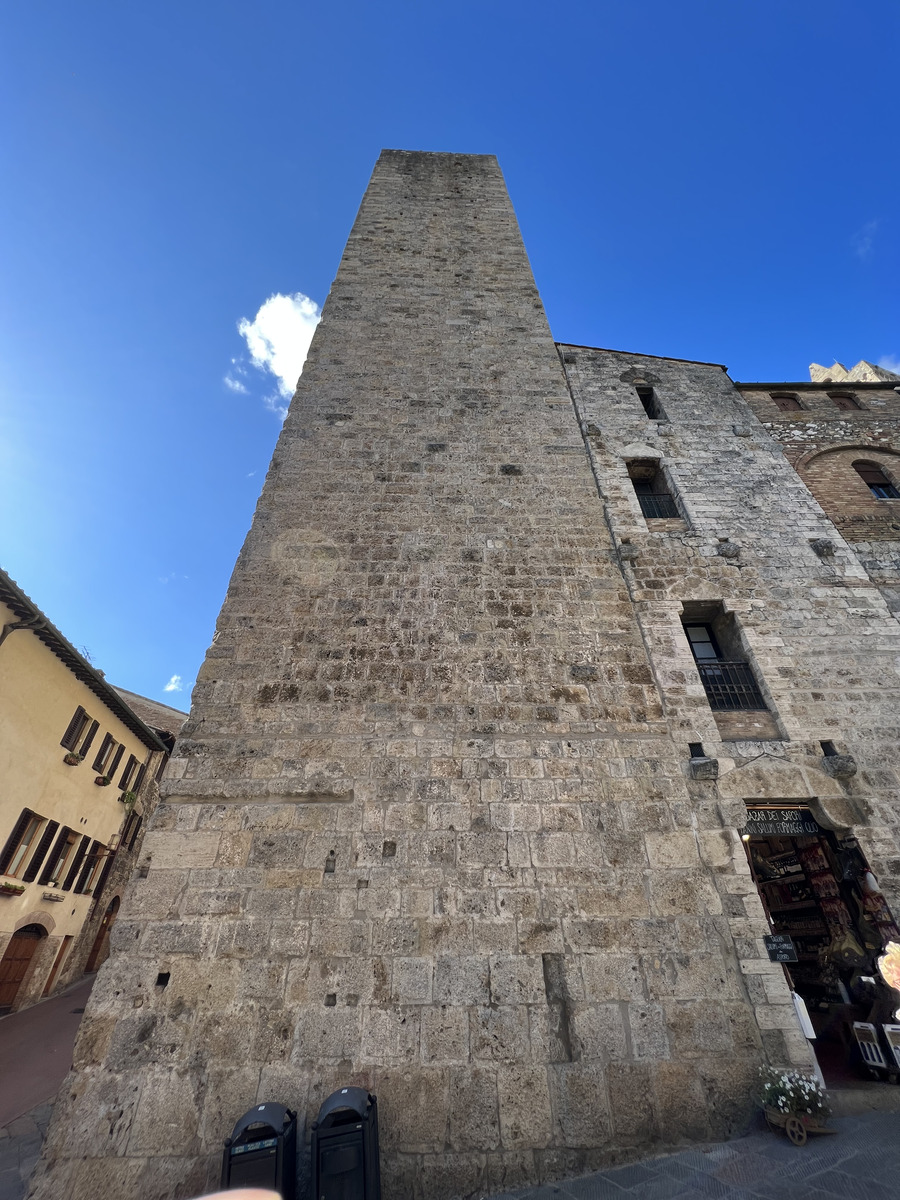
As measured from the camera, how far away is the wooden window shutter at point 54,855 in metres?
10.9

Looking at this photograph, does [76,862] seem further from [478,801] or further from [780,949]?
[780,949]

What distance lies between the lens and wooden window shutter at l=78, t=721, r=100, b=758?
12160 mm

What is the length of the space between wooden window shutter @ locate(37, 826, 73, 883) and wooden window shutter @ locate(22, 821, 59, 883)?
25cm

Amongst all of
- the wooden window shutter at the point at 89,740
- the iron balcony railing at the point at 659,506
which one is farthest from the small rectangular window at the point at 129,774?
the iron balcony railing at the point at 659,506

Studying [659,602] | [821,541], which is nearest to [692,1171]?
[659,602]

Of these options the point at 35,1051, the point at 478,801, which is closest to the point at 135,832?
the point at 35,1051

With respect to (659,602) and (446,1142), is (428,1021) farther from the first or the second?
(659,602)

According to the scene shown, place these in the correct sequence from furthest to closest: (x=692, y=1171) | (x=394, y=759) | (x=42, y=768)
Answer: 1. (x=42, y=768)
2. (x=394, y=759)
3. (x=692, y=1171)

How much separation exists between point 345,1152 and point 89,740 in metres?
12.7

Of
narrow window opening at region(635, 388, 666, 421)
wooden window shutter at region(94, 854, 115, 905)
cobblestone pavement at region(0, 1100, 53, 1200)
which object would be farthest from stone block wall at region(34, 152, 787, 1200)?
wooden window shutter at region(94, 854, 115, 905)

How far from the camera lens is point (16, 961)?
1002 cm

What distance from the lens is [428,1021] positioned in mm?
3539

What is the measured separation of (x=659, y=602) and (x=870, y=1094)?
14.6 feet

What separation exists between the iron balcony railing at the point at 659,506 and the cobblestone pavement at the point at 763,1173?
6.27 m
